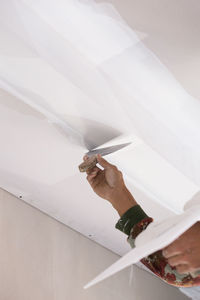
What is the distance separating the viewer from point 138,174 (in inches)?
42.4

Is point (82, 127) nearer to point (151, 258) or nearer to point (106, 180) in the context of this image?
point (106, 180)

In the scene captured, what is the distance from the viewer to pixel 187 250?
0.65 m

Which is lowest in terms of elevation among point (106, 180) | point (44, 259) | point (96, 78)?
point (44, 259)

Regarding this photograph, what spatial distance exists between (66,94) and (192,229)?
31 cm

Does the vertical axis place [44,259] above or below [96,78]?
below

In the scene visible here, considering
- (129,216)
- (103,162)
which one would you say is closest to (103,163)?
(103,162)

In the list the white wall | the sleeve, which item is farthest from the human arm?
the white wall

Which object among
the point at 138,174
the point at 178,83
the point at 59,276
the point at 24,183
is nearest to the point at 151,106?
the point at 178,83

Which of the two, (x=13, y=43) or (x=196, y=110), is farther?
(x=196, y=110)

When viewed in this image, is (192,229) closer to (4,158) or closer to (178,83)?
(178,83)

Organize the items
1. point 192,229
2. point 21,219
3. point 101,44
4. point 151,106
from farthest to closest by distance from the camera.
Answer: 1. point 21,219
2. point 151,106
3. point 101,44
4. point 192,229

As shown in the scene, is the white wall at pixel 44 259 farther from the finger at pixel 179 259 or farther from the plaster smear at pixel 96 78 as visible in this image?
the finger at pixel 179 259

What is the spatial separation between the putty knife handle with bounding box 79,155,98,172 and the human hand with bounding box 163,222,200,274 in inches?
12.7

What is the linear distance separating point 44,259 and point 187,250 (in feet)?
2.01
